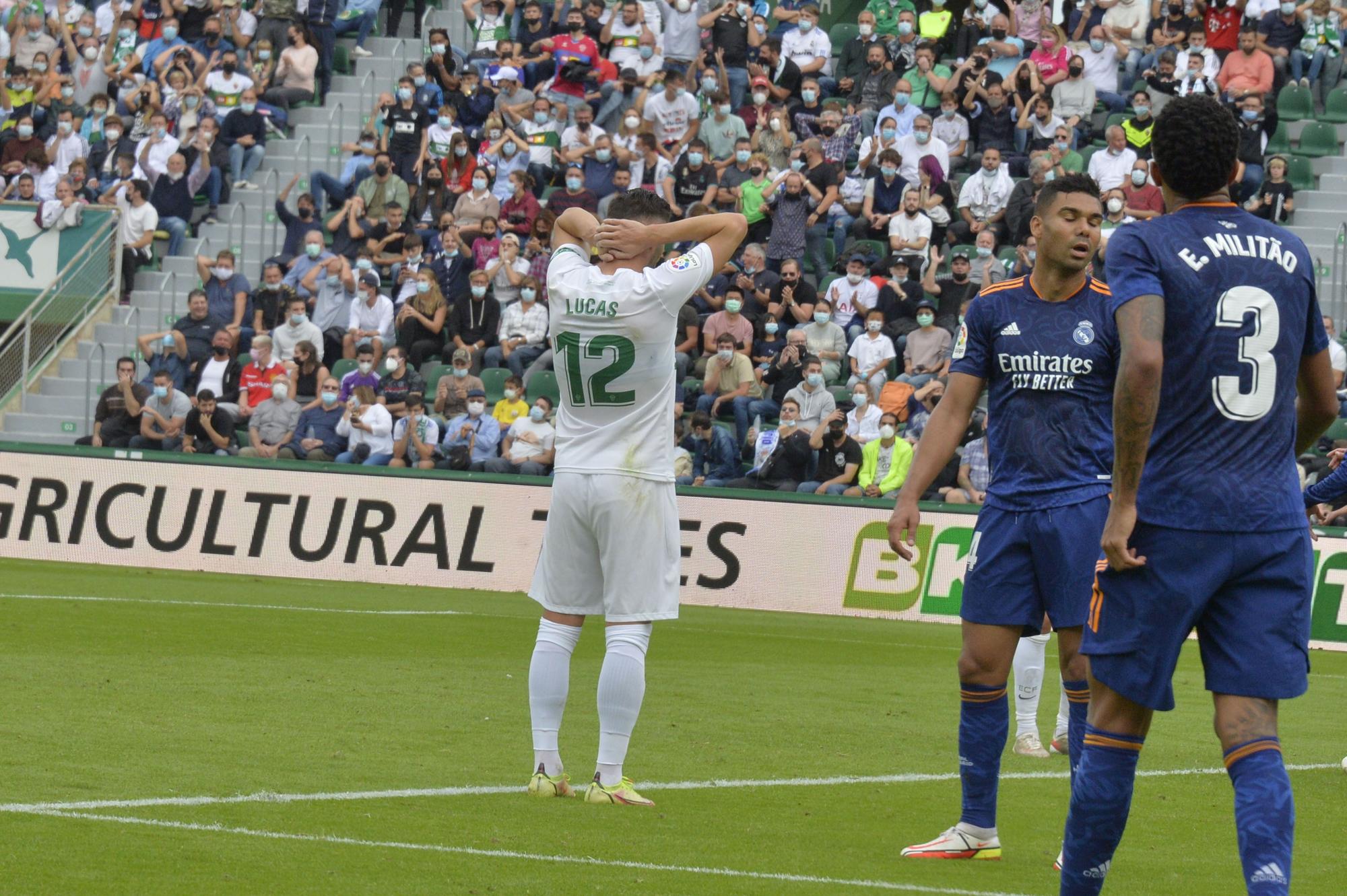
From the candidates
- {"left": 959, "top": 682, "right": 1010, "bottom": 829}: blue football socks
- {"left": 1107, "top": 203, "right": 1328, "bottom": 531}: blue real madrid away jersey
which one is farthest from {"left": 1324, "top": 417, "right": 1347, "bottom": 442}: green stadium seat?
{"left": 1107, "top": 203, "right": 1328, "bottom": 531}: blue real madrid away jersey

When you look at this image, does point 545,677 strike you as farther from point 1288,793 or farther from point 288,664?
point 288,664

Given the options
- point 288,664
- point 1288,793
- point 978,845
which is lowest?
point 288,664

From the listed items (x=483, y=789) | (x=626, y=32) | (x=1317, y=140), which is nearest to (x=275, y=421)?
(x=626, y=32)

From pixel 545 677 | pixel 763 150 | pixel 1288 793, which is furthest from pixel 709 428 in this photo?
pixel 1288 793

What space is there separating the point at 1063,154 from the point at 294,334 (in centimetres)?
1005

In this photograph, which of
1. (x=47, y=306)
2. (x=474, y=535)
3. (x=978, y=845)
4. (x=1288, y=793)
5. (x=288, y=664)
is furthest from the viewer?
(x=47, y=306)

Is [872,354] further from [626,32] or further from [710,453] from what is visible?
[626,32]

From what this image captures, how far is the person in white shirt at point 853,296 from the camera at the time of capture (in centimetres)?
2411

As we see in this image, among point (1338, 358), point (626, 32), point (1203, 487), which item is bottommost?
point (1338, 358)

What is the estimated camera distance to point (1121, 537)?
5.31 meters

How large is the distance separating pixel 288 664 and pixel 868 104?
1653 centimetres

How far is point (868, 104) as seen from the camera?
1068 inches

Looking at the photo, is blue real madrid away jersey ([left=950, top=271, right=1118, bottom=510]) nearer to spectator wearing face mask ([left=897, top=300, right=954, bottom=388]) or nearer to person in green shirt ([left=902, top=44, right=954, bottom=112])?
spectator wearing face mask ([left=897, top=300, right=954, bottom=388])

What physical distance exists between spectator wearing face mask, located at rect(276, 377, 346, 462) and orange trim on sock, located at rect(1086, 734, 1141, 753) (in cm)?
1902
